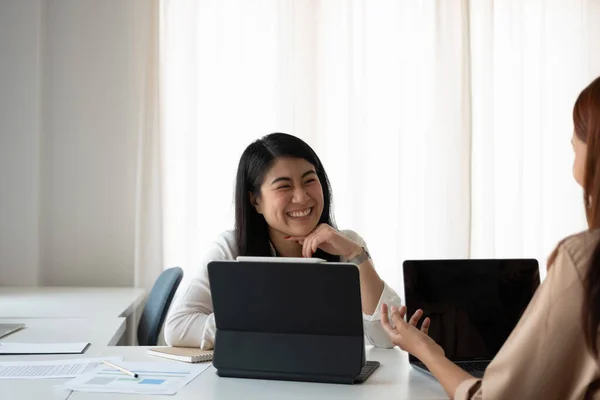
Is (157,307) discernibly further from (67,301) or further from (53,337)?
(53,337)

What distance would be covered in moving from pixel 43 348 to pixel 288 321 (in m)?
0.82

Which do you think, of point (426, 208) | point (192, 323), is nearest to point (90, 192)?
point (426, 208)

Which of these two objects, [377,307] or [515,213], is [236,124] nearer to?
[515,213]

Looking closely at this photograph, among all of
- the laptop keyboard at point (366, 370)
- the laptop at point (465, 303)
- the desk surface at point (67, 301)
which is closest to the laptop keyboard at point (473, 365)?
the laptop at point (465, 303)

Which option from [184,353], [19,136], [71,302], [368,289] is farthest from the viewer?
[19,136]

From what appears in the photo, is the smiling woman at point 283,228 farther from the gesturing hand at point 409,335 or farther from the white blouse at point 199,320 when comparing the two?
the gesturing hand at point 409,335

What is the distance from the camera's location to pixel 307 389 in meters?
1.75

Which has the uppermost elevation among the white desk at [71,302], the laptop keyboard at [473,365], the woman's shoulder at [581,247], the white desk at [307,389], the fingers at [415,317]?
the woman's shoulder at [581,247]

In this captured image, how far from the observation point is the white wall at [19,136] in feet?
13.3

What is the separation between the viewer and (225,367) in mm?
1861

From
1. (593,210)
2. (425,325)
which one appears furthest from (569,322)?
(425,325)

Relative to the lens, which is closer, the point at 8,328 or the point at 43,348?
the point at 43,348

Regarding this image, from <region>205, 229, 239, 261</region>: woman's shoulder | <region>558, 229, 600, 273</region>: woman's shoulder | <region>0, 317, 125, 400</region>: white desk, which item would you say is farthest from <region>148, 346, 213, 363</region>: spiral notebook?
<region>558, 229, 600, 273</region>: woman's shoulder

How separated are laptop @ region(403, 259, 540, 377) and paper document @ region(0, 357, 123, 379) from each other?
837 mm
